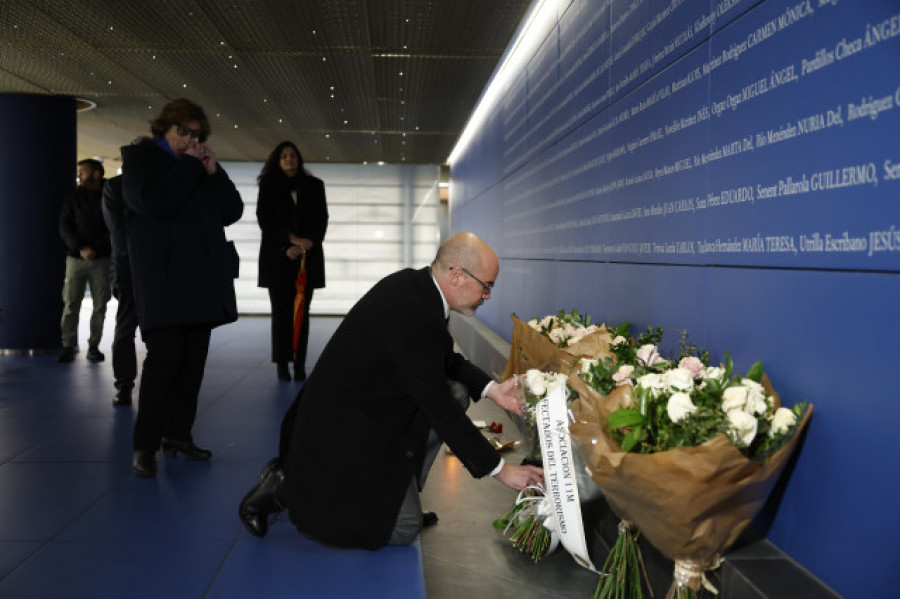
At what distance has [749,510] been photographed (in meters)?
1.96

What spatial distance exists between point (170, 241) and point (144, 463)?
3.56 ft

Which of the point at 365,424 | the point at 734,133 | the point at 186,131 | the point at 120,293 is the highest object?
the point at 186,131

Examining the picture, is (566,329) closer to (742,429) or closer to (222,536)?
(222,536)

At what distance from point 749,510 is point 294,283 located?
19.2ft

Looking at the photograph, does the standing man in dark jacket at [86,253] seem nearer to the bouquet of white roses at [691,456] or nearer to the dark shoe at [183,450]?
the dark shoe at [183,450]

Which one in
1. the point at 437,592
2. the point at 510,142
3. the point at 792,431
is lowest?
the point at 437,592

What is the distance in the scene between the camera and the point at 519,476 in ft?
9.15

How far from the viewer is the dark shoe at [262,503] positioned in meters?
3.25

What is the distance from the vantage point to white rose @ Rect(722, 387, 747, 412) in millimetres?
1911

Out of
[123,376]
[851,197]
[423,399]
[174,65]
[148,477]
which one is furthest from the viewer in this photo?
[174,65]

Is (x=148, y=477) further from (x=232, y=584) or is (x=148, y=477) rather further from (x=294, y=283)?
(x=294, y=283)

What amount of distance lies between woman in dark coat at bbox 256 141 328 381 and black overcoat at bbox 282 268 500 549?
4.21m

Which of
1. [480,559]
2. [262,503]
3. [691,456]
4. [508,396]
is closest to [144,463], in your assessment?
[262,503]

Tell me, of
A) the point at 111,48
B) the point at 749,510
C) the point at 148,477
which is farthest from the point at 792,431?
the point at 111,48
